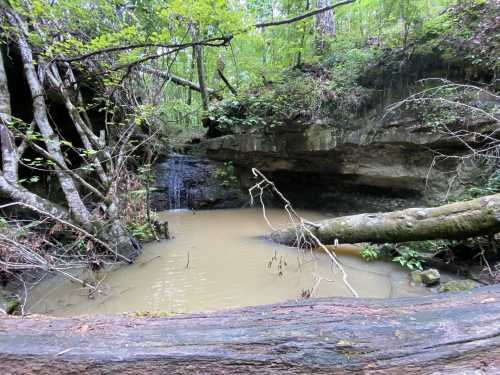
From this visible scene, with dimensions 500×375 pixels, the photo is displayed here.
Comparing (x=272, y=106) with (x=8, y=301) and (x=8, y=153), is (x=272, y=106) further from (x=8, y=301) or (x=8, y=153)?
(x=8, y=301)

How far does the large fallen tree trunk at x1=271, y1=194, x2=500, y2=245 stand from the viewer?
330 centimetres

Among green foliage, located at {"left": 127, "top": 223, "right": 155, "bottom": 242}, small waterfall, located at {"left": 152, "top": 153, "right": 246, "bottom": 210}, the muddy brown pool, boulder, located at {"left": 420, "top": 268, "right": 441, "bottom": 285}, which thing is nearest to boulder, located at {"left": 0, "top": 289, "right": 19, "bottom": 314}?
the muddy brown pool

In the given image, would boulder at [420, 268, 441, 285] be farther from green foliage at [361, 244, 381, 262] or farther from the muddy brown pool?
green foliage at [361, 244, 381, 262]

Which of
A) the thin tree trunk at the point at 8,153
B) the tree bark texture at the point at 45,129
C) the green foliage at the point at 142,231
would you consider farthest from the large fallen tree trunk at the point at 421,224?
the thin tree trunk at the point at 8,153

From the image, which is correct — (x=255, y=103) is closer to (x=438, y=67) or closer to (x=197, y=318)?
(x=438, y=67)

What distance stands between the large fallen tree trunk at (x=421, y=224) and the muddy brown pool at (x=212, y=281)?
0.39 m

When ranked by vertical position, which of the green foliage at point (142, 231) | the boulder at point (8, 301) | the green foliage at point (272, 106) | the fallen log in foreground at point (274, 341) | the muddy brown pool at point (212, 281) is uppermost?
the green foliage at point (272, 106)

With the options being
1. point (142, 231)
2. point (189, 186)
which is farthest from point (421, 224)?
point (189, 186)

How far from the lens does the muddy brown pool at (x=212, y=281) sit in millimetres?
3168

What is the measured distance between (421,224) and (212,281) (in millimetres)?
2727

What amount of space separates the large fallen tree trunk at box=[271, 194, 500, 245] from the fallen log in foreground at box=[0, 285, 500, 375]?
86.2 inches

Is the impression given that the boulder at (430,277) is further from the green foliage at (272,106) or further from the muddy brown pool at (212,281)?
the green foliage at (272,106)

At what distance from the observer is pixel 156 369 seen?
1163mm

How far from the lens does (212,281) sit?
3652 mm
